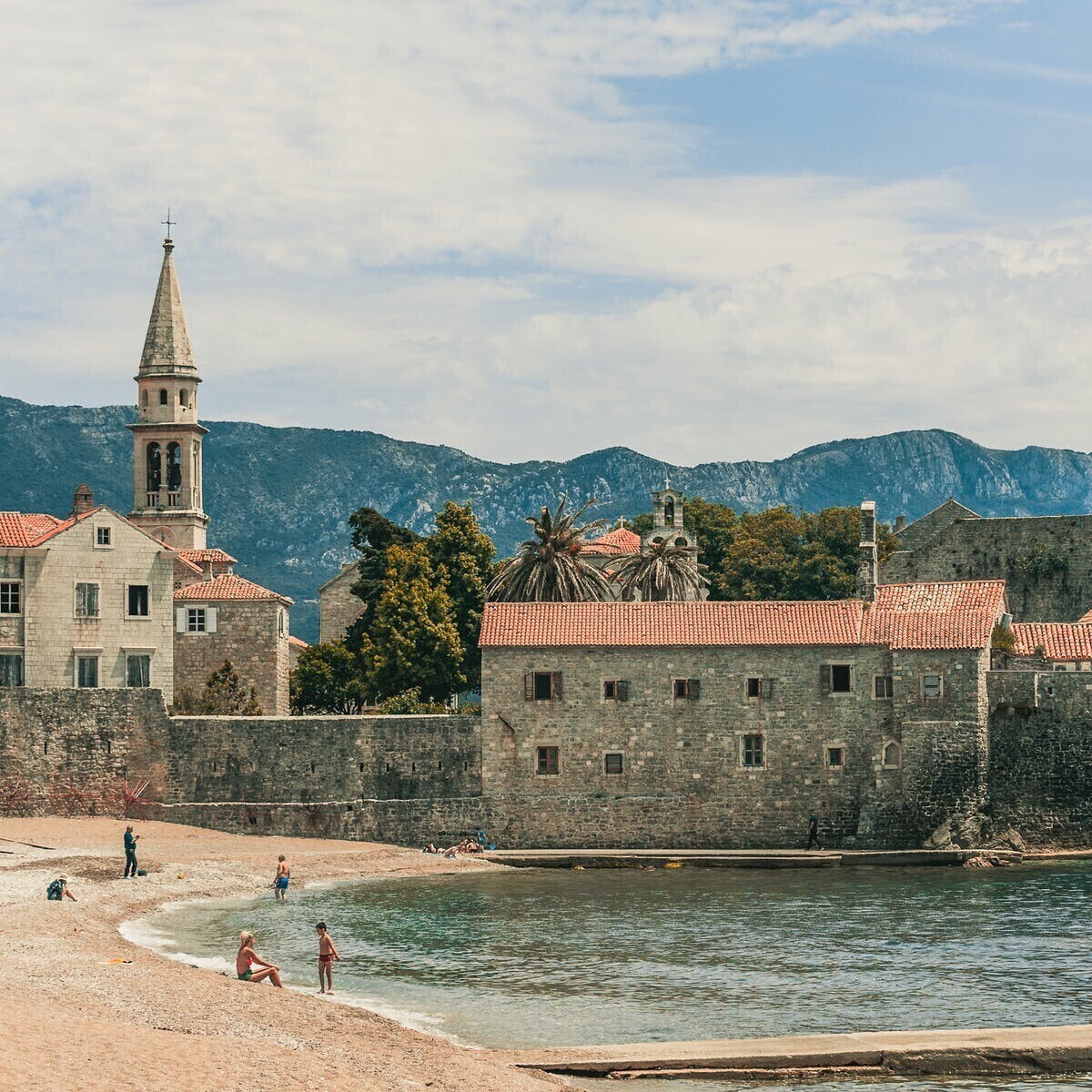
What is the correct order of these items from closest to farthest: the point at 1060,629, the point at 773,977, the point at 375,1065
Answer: the point at 375,1065 → the point at 773,977 → the point at 1060,629

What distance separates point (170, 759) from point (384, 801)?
7.71 metres

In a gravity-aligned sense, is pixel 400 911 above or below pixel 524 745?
below

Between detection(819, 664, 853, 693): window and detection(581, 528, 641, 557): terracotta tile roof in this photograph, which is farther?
detection(581, 528, 641, 557): terracotta tile roof

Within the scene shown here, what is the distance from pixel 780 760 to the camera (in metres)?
64.6

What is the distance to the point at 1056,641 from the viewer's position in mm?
70938

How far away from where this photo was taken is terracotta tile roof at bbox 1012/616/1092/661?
7025 centimetres

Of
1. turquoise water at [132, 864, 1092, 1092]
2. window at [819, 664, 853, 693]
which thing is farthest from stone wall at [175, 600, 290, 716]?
window at [819, 664, 853, 693]

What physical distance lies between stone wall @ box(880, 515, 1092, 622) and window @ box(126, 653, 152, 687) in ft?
112

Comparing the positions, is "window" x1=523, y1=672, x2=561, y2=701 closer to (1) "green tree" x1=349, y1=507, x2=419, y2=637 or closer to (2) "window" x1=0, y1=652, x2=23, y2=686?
(1) "green tree" x1=349, y1=507, x2=419, y2=637

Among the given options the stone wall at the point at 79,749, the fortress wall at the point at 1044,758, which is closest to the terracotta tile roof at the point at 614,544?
the stone wall at the point at 79,749

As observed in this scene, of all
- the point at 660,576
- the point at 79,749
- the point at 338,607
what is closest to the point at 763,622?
the point at 660,576

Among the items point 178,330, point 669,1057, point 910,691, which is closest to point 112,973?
point 669,1057

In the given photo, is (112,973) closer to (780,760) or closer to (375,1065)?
(375,1065)

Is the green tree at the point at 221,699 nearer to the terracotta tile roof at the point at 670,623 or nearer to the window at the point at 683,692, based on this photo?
the terracotta tile roof at the point at 670,623
